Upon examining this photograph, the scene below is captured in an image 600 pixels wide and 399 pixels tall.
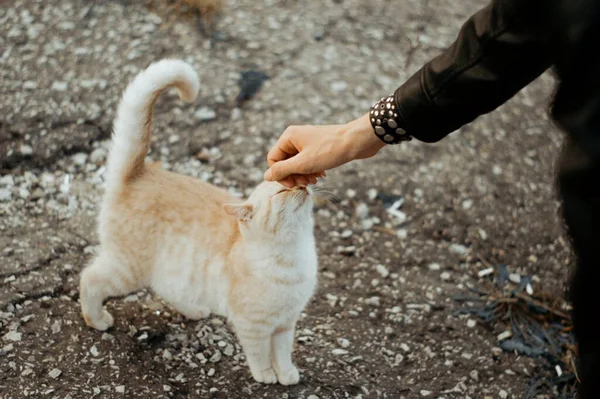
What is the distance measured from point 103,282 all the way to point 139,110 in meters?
0.68

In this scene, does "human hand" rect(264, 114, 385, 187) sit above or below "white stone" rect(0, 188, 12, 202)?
above

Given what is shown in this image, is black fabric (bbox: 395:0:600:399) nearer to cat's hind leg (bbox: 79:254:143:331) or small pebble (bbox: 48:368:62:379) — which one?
cat's hind leg (bbox: 79:254:143:331)

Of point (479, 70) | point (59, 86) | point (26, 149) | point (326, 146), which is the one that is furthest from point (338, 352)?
point (59, 86)

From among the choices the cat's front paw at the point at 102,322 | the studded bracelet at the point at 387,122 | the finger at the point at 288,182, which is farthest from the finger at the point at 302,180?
the cat's front paw at the point at 102,322

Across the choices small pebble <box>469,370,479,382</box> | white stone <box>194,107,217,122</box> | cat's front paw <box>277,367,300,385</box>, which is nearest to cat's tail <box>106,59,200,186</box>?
cat's front paw <box>277,367,300,385</box>

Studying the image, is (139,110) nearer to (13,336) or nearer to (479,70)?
(13,336)

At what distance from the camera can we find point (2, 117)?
381 centimetres

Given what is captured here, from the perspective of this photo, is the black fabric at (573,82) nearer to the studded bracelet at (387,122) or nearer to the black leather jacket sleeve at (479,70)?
the black leather jacket sleeve at (479,70)

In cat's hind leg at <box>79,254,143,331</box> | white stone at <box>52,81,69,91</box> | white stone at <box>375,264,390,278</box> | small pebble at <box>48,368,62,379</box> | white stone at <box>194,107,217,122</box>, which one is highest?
cat's hind leg at <box>79,254,143,331</box>

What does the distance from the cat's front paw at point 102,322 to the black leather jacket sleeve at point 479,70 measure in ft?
5.06

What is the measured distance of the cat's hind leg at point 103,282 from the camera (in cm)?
260

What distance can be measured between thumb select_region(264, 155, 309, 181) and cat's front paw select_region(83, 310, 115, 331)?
42.1 inches

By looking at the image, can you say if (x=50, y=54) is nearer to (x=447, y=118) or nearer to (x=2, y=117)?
(x=2, y=117)

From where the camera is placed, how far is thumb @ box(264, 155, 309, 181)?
2068 millimetres
